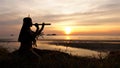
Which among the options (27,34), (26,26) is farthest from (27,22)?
(27,34)

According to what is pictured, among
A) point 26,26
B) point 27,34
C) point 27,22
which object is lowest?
point 27,34

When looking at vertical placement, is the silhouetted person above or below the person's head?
below

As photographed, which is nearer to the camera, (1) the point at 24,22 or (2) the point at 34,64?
(2) the point at 34,64

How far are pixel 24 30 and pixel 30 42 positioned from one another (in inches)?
24.0

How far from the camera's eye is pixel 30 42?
492 inches

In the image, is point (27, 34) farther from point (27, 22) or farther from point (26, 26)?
point (27, 22)

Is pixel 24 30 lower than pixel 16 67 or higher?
higher

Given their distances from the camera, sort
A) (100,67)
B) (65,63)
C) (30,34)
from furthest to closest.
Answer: (30,34)
(65,63)
(100,67)

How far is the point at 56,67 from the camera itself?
323 inches

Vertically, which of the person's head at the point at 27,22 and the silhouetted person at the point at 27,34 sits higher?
the person's head at the point at 27,22

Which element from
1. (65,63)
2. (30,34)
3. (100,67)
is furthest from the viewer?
(30,34)

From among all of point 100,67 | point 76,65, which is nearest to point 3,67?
point 76,65

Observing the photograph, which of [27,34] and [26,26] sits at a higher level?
[26,26]

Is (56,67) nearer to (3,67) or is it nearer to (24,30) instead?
(3,67)
